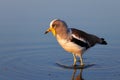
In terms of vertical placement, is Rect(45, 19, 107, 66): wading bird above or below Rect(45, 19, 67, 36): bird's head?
below

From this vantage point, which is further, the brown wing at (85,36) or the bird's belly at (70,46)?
the brown wing at (85,36)

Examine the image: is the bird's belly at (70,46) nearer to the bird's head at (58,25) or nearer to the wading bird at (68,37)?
the wading bird at (68,37)

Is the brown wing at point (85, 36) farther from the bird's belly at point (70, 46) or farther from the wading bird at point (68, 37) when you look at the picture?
the bird's belly at point (70, 46)

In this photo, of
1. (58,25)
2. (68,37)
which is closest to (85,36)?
(68,37)

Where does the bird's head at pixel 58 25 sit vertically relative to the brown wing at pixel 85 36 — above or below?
above

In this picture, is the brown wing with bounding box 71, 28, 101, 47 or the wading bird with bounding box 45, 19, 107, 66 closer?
the wading bird with bounding box 45, 19, 107, 66

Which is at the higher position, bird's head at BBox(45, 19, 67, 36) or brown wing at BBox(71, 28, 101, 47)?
Result: bird's head at BBox(45, 19, 67, 36)

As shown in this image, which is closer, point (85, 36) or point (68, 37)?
point (68, 37)

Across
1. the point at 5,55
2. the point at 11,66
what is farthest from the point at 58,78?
the point at 5,55

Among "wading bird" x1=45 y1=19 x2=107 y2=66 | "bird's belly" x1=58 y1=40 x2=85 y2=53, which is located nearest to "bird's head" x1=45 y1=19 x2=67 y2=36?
"wading bird" x1=45 y1=19 x2=107 y2=66

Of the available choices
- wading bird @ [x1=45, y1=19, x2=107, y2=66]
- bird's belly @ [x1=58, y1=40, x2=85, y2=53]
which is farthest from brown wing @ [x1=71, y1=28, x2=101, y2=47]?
bird's belly @ [x1=58, y1=40, x2=85, y2=53]

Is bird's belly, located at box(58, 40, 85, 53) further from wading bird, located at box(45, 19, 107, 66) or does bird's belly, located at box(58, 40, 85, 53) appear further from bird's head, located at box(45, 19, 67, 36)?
bird's head, located at box(45, 19, 67, 36)

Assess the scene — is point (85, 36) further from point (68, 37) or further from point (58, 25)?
point (58, 25)

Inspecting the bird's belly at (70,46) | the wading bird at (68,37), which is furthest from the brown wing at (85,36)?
the bird's belly at (70,46)
